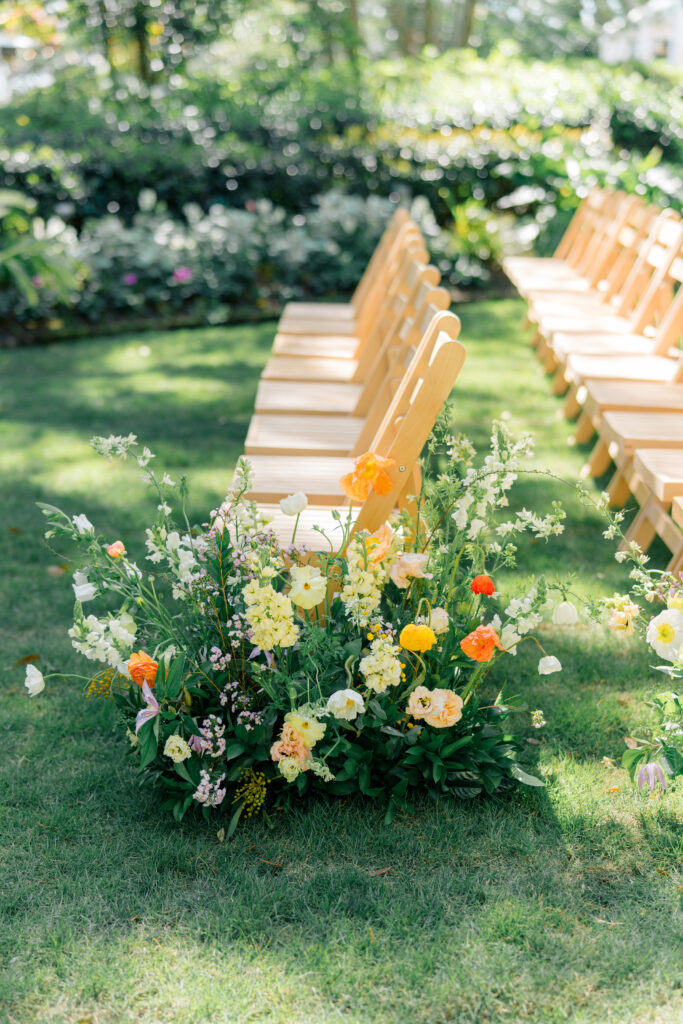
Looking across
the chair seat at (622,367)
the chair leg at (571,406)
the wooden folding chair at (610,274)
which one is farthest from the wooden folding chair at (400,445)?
the wooden folding chair at (610,274)

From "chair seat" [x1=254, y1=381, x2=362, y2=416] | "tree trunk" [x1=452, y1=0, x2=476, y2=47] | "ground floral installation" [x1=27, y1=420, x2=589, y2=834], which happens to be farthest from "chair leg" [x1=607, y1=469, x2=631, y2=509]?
"tree trunk" [x1=452, y1=0, x2=476, y2=47]

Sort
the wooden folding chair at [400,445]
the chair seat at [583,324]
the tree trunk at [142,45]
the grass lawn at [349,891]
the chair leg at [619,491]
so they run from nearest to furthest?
the grass lawn at [349,891] < the wooden folding chair at [400,445] < the chair leg at [619,491] < the chair seat at [583,324] < the tree trunk at [142,45]

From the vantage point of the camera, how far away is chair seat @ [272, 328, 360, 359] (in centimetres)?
525

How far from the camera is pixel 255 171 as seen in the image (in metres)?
9.35

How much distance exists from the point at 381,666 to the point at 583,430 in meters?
3.24

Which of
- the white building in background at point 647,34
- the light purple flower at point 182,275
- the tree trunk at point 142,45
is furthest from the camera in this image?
the white building in background at point 647,34

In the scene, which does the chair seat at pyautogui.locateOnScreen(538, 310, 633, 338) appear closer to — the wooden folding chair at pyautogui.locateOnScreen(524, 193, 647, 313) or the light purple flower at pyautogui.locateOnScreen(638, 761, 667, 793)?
the wooden folding chair at pyautogui.locateOnScreen(524, 193, 647, 313)

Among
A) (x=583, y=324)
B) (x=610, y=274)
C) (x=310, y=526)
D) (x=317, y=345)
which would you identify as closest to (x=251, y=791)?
(x=310, y=526)

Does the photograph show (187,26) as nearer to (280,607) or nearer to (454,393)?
(454,393)

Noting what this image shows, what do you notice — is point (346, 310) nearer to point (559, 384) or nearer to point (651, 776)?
point (559, 384)

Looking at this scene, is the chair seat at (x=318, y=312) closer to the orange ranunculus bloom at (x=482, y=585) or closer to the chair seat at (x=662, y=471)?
the chair seat at (x=662, y=471)

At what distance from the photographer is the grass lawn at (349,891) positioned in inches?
82.4

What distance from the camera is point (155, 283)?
27.8 ft

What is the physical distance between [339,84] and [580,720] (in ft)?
36.4
